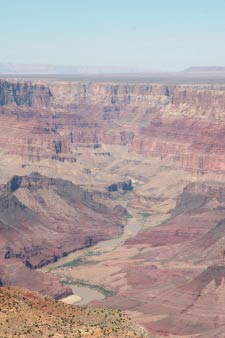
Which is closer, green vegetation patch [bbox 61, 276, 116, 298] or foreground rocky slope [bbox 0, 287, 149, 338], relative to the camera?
foreground rocky slope [bbox 0, 287, 149, 338]

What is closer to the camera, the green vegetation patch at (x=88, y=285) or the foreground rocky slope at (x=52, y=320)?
the foreground rocky slope at (x=52, y=320)

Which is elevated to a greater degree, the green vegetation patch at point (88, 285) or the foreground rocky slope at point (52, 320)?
the foreground rocky slope at point (52, 320)

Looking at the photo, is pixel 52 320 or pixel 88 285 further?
pixel 88 285

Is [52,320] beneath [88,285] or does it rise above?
above

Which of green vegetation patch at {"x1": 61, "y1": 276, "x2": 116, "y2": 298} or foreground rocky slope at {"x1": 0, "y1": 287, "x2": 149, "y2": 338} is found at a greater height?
foreground rocky slope at {"x1": 0, "y1": 287, "x2": 149, "y2": 338}

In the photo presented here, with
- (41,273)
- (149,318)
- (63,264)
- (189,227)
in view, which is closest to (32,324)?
(149,318)

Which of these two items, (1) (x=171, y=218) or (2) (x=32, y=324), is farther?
(1) (x=171, y=218)

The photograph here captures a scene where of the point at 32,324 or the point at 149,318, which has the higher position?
the point at 32,324

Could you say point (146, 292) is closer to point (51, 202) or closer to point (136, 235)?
point (136, 235)
